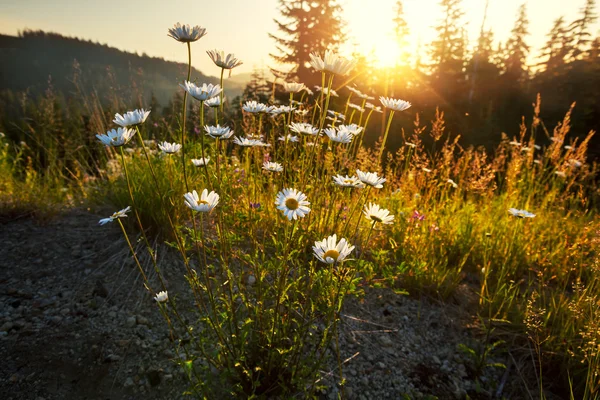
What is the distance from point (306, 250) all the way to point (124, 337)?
3.93 ft

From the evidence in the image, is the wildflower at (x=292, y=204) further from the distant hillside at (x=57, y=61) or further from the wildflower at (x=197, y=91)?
the distant hillside at (x=57, y=61)

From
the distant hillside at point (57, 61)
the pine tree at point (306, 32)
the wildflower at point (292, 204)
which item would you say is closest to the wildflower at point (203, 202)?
the wildflower at point (292, 204)

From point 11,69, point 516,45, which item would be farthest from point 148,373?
point 11,69

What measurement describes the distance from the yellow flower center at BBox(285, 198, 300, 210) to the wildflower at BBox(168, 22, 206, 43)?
662 millimetres

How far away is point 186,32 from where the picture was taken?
3.81 feet

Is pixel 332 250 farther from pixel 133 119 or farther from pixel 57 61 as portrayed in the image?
pixel 57 61

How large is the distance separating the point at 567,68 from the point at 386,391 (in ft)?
46.5

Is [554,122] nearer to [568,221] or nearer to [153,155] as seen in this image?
[568,221]

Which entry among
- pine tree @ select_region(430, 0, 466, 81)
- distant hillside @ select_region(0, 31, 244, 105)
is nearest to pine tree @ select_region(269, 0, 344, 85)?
pine tree @ select_region(430, 0, 466, 81)

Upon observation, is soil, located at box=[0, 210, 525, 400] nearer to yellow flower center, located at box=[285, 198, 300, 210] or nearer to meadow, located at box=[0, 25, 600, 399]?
meadow, located at box=[0, 25, 600, 399]

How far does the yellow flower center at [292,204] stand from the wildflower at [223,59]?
24.0 inches

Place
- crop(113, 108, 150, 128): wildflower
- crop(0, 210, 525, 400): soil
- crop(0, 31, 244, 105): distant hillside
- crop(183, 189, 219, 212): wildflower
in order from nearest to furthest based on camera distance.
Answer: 1. crop(183, 189, 219, 212): wildflower
2. crop(113, 108, 150, 128): wildflower
3. crop(0, 210, 525, 400): soil
4. crop(0, 31, 244, 105): distant hillside

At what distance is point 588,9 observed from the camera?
58.6ft

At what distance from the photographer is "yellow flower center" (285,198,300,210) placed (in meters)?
1.23
